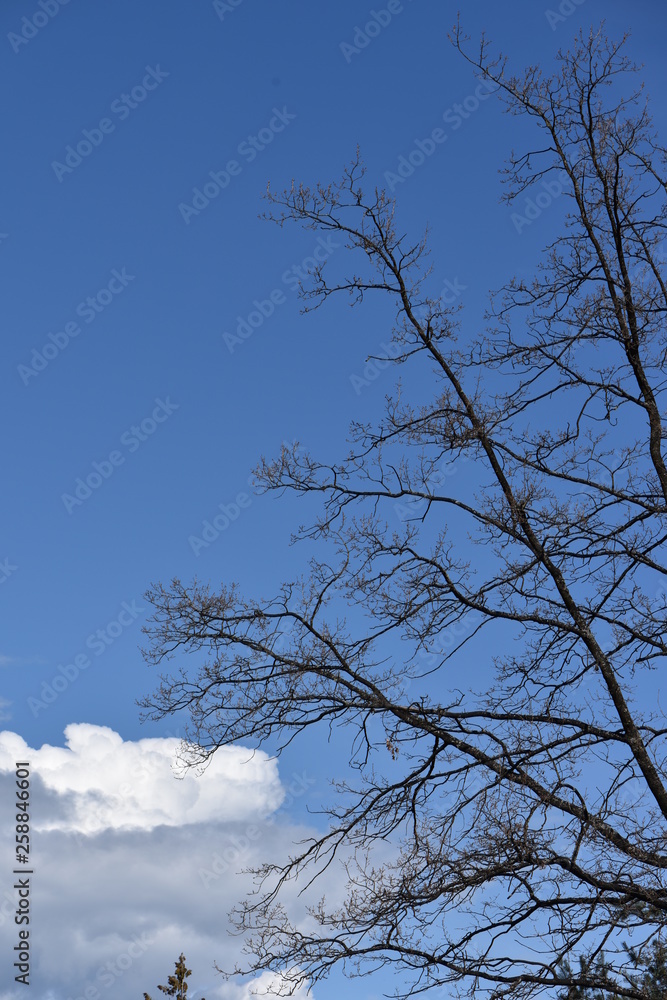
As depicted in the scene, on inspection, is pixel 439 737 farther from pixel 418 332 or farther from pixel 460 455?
pixel 418 332

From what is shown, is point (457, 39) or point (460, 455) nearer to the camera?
point (460, 455)

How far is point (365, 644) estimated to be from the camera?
8.32 meters

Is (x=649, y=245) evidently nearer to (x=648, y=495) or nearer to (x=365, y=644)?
(x=648, y=495)

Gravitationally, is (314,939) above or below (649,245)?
below

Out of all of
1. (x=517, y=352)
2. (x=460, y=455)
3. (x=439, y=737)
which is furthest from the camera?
(x=517, y=352)

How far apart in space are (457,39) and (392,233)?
7.40 feet

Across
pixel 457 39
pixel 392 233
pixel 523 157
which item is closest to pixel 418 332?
A: pixel 392 233

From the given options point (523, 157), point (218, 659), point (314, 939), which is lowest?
point (314, 939)

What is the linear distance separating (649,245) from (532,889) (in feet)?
20.6

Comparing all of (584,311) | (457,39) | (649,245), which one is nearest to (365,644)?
(584,311)

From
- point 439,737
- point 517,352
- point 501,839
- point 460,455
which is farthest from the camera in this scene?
point 517,352

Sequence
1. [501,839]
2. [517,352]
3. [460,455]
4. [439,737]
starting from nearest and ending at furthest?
[501,839] → [439,737] → [460,455] → [517,352]

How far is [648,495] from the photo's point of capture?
28.3 feet

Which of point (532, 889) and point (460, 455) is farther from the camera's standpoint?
point (460, 455)
